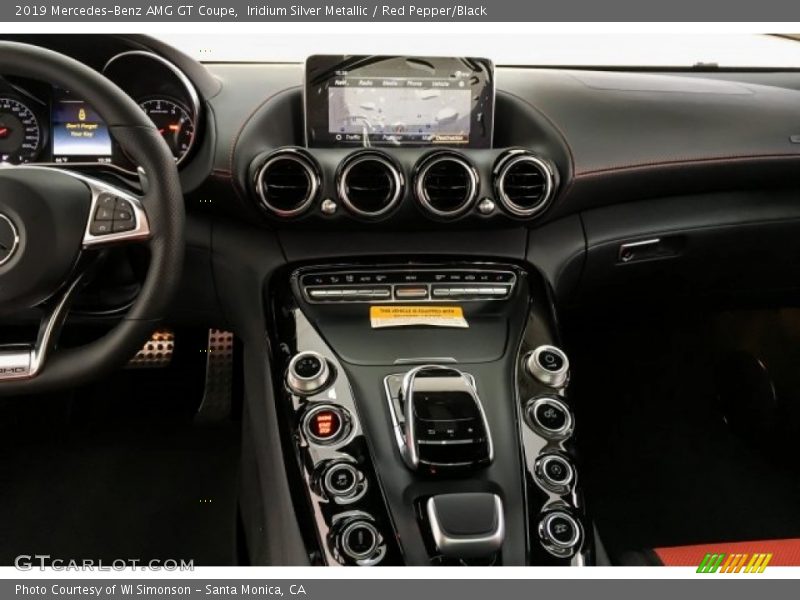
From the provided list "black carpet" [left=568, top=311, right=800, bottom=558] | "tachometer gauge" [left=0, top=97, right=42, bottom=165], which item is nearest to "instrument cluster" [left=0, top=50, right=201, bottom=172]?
"tachometer gauge" [left=0, top=97, right=42, bottom=165]

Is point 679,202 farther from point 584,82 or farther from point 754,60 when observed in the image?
point 754,60

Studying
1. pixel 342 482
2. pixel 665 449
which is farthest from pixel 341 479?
pixel 665 449

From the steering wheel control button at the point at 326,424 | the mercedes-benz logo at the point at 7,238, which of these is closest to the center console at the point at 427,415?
the steering wheel control button at the point at 326,424

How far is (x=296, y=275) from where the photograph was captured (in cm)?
151

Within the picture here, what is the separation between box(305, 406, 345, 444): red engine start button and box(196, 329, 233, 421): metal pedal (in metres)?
0.78

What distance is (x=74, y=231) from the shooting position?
3.85 ft

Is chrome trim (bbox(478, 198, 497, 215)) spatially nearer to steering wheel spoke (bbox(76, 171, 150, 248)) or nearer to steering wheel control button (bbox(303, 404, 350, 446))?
steering wheel control button (bbox(303, 404, 350, 446))

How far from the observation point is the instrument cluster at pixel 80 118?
57.7 inches

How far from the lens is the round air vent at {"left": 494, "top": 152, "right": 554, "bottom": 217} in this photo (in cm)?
148

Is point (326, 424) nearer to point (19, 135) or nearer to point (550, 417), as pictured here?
point (550, 417)

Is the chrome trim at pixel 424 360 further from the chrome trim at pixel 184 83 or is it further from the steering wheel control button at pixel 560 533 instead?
the chrome trim at pixel 184 83

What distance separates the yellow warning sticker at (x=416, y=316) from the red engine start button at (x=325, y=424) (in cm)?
20

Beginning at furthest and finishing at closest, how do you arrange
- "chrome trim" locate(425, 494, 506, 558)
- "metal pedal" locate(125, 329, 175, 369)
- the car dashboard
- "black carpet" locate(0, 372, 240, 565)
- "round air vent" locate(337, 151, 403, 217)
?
1. "metal pedal" locate(125, 329, 175, 369)
2. "black carpet" locate(0, 372, 240, 565)
3. "round air vent" locate(337, 151, 403, 217)
4. the car dashboard
5. "chrome trim" locate(425, 494, 506, 558)

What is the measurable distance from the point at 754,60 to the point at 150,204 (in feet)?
5.22
